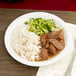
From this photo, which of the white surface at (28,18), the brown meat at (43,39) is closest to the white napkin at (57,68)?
the white surface at (28,18)

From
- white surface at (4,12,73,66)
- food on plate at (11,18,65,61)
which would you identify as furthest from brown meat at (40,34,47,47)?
white surface at (4,12,73,66)

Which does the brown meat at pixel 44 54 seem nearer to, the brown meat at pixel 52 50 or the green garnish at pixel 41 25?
the brown meat at pixel 52 50

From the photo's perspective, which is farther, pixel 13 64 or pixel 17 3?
pixel 17 3

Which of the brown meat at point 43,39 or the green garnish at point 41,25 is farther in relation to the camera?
the green garnish at point 41,25

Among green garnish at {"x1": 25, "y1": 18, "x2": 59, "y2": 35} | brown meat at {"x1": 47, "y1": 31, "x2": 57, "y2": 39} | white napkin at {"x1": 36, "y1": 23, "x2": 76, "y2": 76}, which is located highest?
green garnish at {"x1": 25, "y1": 18, "x2": 59, "y2": 35}

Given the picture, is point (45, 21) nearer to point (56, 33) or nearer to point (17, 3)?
point (56, 33)

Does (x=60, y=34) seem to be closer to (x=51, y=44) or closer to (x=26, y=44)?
(x=51, y=44)

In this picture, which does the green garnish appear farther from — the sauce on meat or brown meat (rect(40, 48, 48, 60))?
brown meat (rect(40, 48, 48, 60))

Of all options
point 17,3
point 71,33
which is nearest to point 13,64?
point 71,33
